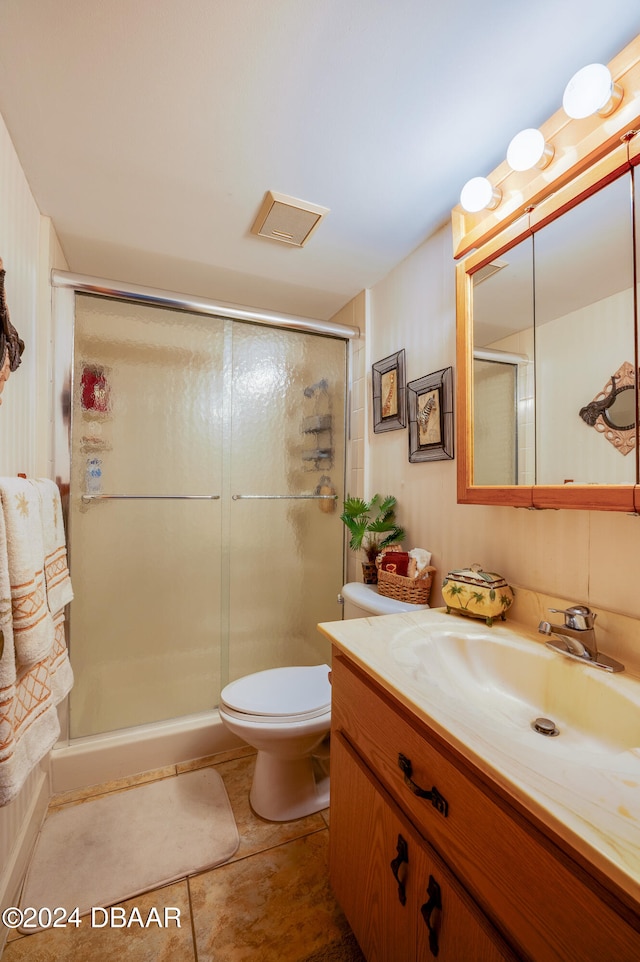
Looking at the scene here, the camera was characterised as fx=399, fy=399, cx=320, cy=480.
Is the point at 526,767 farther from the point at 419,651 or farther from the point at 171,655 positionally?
the point at 171,655

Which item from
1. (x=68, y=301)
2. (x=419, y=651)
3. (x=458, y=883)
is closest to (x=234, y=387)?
(x=68, y=301)

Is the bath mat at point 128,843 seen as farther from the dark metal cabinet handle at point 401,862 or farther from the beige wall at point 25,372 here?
the dark metal cabinet handle at point 401,862

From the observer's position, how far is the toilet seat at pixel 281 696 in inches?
53.9

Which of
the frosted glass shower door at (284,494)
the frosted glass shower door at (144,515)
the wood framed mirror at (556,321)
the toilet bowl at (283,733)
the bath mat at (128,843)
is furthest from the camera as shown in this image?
the frosted glass shower door at (284,494)

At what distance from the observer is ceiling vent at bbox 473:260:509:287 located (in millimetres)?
1138

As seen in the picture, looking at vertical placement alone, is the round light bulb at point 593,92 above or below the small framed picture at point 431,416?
above

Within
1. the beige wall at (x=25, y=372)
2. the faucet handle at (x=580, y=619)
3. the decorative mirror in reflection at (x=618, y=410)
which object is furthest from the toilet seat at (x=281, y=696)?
the decorative mirror in reflection at (x=618, y=410)

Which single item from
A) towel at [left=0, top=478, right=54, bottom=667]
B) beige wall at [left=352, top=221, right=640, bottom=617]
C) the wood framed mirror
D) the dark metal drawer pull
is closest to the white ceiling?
the wood framed mirror

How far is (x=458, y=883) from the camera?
62 cm

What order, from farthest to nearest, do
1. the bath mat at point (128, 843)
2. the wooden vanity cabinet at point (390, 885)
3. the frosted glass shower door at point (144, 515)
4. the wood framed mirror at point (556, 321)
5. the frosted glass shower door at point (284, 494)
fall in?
the frosted glass shower door at point (284, 494) → the frosted glass shower door at point (144, 515) → the bath mat at point (128, 843) → the wood framed mirror at point (556, 321) → the wooden vanity cabinet at point (390, 885)

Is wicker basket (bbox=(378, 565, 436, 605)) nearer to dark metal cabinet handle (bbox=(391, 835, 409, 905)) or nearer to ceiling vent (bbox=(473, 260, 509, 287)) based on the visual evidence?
dark metal cabinet handle (bbox=(391, 835, 409, 905))

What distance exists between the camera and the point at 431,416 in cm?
150

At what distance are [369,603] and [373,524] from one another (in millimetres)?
385

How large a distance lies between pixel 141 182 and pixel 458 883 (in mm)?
1902
